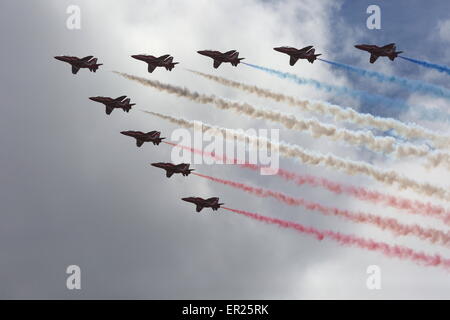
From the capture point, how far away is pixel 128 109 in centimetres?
18162

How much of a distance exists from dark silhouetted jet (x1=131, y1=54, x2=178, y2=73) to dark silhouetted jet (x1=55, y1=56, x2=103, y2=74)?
7.34 m

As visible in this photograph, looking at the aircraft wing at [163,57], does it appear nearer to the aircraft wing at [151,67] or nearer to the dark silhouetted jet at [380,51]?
the aircraft wing at [151,67]

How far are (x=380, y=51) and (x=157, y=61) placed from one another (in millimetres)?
39362

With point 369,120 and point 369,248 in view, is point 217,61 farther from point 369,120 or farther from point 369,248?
point 369,248

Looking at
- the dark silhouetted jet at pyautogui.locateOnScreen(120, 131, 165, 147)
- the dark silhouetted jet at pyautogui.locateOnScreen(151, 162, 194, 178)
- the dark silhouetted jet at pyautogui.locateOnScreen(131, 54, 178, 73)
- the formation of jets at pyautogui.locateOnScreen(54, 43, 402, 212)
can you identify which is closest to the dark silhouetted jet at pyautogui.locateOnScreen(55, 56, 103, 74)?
the formation of jets at pyautogui.locateOnScreen(54, 43, 402, 212)

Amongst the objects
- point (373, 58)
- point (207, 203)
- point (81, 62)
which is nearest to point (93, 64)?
point (81, 62)

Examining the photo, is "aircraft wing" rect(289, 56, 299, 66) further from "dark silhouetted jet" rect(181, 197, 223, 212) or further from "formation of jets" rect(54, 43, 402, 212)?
"dark silhouetted jet" rect(181, 197, 223, 212)

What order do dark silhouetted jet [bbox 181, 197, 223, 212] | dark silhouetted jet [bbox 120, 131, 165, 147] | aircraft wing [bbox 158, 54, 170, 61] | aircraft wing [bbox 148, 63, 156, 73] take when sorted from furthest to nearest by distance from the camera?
dark silhouetted jet [bbox 181, 197, 223, 212] → dark silhouetted jet [bbox 120, 131, 165, 147] → aircraft wing [bbox 148, 63, 156, 73] → aircraft wing [bbox 158, 54, 170, 61]

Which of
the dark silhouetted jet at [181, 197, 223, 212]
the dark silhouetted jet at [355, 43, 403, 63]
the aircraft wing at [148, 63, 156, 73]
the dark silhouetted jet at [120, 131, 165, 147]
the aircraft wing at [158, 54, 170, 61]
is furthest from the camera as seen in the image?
the dark silhouetted jet at [181, 197, 223, 212]

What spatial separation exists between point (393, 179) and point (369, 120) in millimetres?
12307

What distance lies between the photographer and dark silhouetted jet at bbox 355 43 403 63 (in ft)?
560

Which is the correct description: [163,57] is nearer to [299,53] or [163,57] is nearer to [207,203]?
[299,53]

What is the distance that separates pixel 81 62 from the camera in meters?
180

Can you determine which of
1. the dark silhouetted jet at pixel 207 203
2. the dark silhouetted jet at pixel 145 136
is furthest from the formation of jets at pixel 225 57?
the dark silhouetted jet at pixel 207 203
